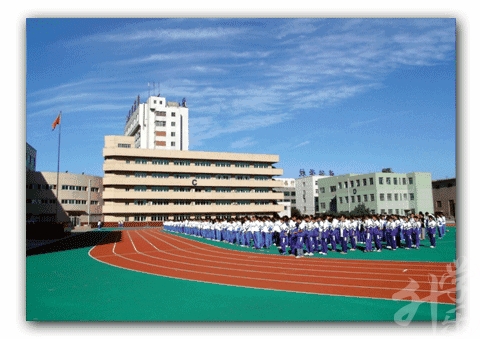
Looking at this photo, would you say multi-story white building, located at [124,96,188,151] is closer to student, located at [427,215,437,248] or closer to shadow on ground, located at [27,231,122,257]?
shadow on ground, located at [27,231,122,257]

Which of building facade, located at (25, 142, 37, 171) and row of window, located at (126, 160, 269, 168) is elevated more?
row of window, located at (126, 160, 269, 168)

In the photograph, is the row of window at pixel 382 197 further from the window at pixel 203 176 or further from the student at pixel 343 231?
the student at pixel 343 231


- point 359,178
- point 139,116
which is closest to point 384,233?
point 359,178

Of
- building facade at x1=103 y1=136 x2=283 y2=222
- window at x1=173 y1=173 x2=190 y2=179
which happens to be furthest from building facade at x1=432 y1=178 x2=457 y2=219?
window at x1=173 y1=173 x2=190 y2=179

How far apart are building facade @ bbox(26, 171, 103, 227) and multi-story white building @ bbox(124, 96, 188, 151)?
11.0 meters

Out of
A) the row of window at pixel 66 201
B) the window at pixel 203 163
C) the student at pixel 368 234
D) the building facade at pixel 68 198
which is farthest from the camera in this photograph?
the window at pixel 203 163

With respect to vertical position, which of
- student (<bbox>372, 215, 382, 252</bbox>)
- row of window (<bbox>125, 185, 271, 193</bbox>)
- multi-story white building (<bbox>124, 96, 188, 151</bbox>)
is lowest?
student (<bbox>372, 215, 382, 252</bbox>)

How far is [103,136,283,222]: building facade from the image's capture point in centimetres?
4553

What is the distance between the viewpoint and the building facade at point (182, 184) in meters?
45.5

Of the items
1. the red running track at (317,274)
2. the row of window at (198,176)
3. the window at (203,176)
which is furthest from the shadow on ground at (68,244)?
the window at (203,176)

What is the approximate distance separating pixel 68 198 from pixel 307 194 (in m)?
40.4

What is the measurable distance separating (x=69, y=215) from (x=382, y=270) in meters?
45.0

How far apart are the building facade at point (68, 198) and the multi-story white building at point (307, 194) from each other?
116ft

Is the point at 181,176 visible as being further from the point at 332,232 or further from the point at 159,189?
the point at 332,232
